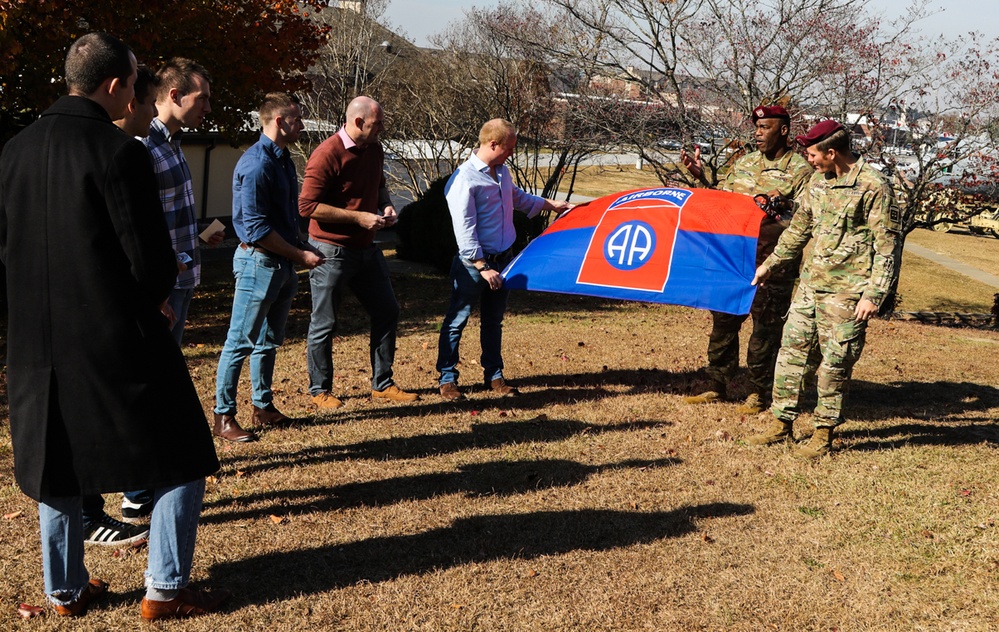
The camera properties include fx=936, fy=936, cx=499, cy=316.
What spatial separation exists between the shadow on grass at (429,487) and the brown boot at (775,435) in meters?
0.76

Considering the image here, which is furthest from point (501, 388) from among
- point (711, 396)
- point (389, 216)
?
point (389, 216)

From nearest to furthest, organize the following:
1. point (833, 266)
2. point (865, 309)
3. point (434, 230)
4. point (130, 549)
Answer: point (130, 549) → point (865, 309) → point (833, 266) → point (434, 230)

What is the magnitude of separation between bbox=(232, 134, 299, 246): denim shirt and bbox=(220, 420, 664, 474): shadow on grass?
4.97ft

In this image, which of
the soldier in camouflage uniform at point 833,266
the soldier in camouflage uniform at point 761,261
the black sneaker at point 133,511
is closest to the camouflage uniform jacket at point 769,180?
the soldier in camouflage uniform at point 761,261

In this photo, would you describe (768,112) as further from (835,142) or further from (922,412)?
(922,412)

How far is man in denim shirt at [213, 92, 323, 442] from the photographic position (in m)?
6.45

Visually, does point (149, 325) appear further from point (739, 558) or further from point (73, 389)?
point (739, 558)

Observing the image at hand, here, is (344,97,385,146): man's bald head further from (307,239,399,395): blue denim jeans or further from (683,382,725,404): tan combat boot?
(683,382,725,404): tan combat boot

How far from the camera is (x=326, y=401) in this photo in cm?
772

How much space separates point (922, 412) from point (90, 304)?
7082 millimetres

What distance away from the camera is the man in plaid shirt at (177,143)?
5.18 m

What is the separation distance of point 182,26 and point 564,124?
825 cm

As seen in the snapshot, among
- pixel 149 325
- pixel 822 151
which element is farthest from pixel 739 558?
pixel 149 325

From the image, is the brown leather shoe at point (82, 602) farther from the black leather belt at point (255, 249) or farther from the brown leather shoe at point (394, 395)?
the brown leather shoe at point (394, 395)
